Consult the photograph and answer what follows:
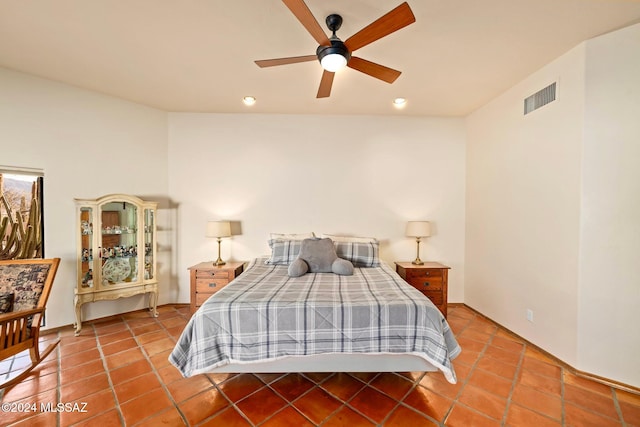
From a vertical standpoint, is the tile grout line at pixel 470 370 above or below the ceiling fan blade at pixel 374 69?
below

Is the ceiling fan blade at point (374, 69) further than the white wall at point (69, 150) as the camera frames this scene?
No

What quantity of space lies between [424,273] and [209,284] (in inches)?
107

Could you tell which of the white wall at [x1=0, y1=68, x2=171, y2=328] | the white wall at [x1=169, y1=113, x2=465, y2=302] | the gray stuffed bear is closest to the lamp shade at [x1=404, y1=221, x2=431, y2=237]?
the white wall at [x1=169, y1=113, x2=465, y2=302]

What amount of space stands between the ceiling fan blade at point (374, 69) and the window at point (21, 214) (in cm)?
356

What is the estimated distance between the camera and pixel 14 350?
1.88 meters

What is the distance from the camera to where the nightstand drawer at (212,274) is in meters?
3.04

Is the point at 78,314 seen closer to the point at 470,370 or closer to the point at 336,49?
the point at 336,49

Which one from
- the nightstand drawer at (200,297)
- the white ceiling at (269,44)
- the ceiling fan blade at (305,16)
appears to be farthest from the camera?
the nightstand drawer at (200,297)

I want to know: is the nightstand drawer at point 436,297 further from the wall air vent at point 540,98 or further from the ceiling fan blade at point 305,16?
the ceiling fan blade at point 305,16

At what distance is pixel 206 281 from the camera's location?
3047 millimetres

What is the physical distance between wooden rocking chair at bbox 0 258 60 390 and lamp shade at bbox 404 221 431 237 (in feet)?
12.4

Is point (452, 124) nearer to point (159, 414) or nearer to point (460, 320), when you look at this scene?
point (460, 320)

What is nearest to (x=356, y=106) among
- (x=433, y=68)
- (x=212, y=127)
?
(x=433, y=68)

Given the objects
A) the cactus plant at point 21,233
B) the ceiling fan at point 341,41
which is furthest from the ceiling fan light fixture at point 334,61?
the cactus plant at point 21,233
